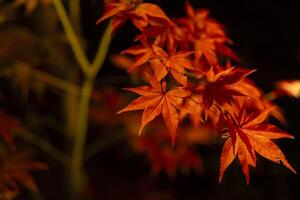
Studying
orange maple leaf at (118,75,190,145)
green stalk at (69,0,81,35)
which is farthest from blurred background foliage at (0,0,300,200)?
orange maple leaf at (118,75,190,145)

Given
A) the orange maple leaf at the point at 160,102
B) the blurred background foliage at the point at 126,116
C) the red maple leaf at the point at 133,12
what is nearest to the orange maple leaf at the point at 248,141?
the orange maple leaf at the point at 160,102

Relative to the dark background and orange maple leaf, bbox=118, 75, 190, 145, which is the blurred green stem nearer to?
orange maple leaf, bbox=118, 75, 190, 145

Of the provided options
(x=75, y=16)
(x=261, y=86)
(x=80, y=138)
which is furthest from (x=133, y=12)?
(x=261, y=86)

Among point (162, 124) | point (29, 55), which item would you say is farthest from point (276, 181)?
point (29, 55)

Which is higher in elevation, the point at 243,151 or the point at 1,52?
the point at 1,52

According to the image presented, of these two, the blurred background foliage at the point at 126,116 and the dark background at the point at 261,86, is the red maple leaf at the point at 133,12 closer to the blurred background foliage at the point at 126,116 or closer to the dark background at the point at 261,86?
the blurred background foliage at the point at 126,116

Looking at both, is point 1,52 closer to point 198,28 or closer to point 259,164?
point 198,28

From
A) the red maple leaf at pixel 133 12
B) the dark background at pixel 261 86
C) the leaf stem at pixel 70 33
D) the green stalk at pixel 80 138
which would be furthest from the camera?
the dark background at pixel 261 86
